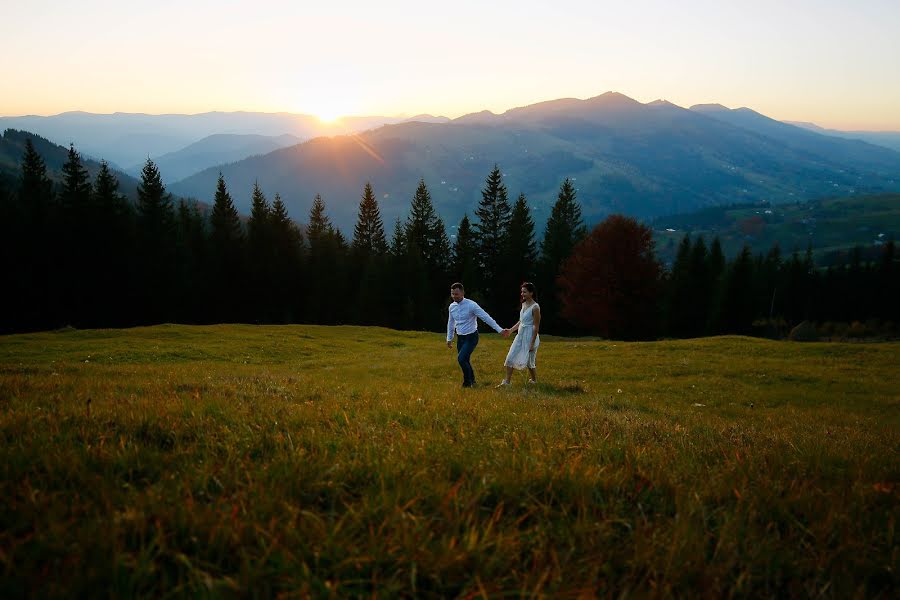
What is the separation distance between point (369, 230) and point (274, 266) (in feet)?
74.4

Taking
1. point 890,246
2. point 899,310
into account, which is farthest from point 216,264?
point 890,246

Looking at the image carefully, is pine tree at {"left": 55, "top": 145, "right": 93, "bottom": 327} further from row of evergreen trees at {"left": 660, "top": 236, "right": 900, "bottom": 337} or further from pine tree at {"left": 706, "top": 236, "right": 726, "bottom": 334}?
pine tree at {"left": 706, "top": 236, "right": 726, "bottom": 334}

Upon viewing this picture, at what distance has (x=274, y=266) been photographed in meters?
75.4

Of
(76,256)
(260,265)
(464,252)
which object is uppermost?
(76,256)

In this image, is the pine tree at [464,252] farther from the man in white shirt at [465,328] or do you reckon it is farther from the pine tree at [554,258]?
the man in white shirt at [465,328]

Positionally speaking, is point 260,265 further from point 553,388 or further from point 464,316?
point 553,388

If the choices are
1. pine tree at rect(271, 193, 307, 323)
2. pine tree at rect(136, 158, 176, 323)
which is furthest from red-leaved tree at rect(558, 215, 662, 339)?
pine tree at rect(136, 158, 176, 323)

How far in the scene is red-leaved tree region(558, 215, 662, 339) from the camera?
183ft

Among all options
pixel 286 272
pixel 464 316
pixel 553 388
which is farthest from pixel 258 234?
pixel 553 388

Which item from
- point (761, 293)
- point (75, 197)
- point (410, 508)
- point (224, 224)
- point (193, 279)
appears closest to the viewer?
point (410, 508)

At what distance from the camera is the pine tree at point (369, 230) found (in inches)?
3553

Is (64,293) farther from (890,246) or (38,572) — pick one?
(890,246)

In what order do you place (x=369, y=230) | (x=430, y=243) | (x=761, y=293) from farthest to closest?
(x=761, y=293) → (x=369, y=230) → (x=430, y=243)

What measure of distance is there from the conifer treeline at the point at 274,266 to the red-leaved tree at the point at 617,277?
1319 mm
